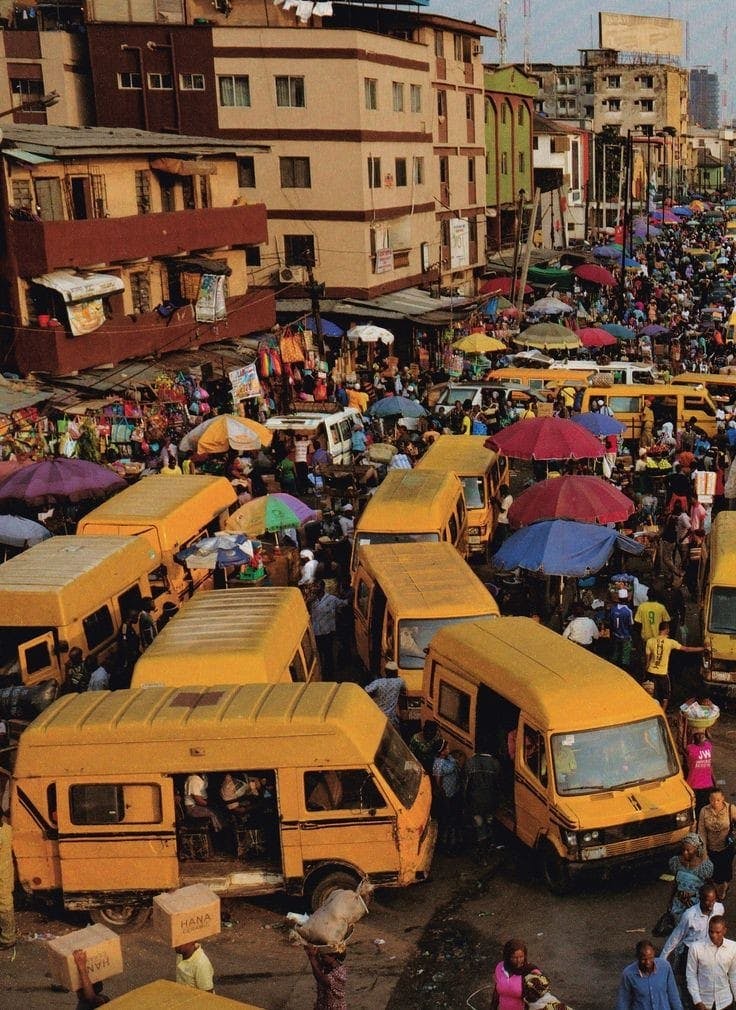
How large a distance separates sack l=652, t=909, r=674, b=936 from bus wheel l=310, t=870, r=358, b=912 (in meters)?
2.51

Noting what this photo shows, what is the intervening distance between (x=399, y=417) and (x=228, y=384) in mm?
5299

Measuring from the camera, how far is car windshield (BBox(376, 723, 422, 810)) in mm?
10562

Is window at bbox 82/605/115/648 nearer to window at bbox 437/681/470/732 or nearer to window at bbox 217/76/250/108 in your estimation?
window at bbox 437/681/470/732

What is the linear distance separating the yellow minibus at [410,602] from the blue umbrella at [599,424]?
8.49 metres

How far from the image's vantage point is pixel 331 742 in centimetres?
1026

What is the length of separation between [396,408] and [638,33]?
11706 centimetres

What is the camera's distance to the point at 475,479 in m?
21.2

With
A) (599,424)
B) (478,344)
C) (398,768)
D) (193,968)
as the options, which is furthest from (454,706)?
(478,344)

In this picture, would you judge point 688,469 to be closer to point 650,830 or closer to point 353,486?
point 353,486

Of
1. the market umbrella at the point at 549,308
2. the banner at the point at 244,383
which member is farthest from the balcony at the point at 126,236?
the market umbrella at the point at 549,308

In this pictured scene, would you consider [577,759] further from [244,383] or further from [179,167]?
[179,167]

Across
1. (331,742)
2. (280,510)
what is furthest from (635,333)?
(331,742)

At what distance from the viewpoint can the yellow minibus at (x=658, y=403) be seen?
28062mm

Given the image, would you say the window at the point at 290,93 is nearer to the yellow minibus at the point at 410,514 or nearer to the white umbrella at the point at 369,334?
the white umbrella at the point at 369,334
